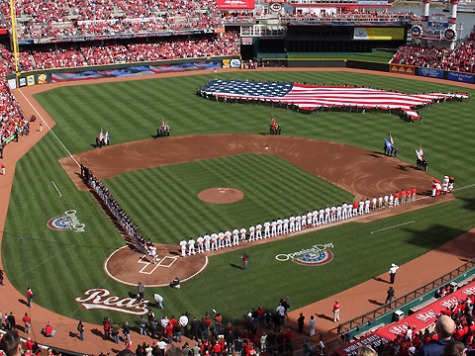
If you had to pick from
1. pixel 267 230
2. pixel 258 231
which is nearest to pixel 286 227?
pixel 267 230

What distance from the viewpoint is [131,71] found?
74.8m

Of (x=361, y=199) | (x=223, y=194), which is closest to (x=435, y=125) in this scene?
(x=361, y=199)

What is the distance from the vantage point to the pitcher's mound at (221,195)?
34844mm

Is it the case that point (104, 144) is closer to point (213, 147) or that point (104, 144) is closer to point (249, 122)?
point (213, 147)

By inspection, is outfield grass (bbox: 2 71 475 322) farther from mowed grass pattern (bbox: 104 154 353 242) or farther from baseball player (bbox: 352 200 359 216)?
baseball player (bbox: 352 200 359 216)

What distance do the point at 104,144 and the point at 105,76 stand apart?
2999cm

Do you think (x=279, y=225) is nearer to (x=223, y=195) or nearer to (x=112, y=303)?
(x=223, y=195)

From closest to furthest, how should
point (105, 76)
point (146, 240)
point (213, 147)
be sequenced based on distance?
point (146, 240)
point (213, 147)
point (105, 76)

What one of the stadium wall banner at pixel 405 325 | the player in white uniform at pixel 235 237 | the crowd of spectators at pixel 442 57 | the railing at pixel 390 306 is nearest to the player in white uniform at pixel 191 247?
the player in white uniform at pixel 235 237

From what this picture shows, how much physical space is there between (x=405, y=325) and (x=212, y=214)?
52.1ft

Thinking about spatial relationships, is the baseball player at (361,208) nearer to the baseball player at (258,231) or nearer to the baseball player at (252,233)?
the baseball player at (258,231)

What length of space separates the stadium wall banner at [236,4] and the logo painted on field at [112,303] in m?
68.7

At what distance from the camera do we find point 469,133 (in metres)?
48.6

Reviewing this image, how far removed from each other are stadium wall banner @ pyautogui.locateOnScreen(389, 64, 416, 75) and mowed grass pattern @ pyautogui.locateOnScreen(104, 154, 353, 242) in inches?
1583
